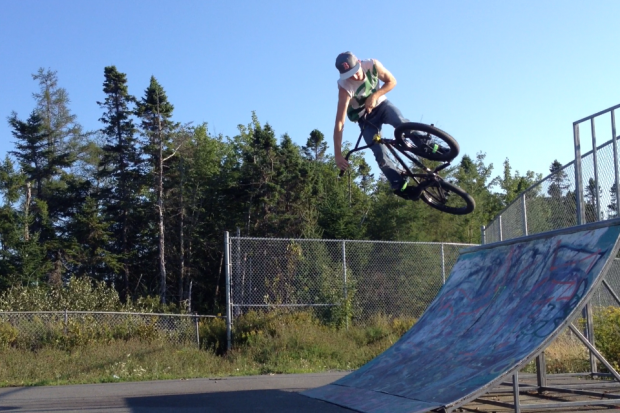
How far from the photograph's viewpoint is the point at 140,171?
3444cm

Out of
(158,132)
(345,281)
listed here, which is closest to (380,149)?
(345,281)

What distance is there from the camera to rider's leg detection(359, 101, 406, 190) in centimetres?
731

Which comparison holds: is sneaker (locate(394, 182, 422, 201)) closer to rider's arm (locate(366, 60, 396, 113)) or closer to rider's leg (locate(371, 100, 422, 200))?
rider's leg (locate(371, 100, 422, 200))

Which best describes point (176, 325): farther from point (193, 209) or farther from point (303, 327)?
point (193, 209)

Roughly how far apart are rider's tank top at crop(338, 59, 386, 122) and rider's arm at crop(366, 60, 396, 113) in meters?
0.04

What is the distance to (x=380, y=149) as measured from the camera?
7438 millimetres

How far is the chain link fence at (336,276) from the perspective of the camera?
1422 cm

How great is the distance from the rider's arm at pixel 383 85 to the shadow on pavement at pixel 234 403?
345 centimetres

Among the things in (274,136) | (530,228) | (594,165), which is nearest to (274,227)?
(274,136)

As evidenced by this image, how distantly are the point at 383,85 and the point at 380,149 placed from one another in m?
0.76

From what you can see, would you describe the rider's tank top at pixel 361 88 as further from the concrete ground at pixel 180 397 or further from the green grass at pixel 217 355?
the green grass at pixel 217 355

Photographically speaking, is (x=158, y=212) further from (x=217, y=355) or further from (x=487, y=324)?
(x=487, y=324)

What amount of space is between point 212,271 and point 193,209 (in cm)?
371

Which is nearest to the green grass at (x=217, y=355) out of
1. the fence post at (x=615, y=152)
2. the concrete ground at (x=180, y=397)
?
the concrete ground at (x=180, y=397)
